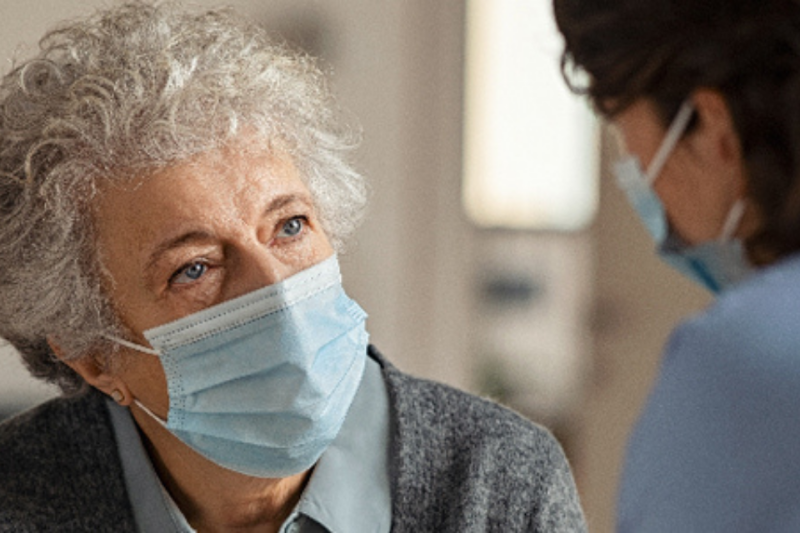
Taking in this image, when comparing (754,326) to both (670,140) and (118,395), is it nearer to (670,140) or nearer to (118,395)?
(670,140)

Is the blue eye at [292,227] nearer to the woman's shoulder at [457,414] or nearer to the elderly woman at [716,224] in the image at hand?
the woman's shoulder at [457,414]

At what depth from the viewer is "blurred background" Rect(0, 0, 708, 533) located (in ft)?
12.3

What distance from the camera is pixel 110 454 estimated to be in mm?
1632

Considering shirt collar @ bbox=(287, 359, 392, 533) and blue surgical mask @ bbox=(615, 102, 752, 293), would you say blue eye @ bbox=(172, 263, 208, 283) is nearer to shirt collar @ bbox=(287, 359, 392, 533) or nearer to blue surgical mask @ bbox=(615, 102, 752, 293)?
shirt collar @ bbox=(287, 359, 392, 533)

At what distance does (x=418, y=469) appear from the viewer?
159cm


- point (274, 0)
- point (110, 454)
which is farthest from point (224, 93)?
point (274, 0)

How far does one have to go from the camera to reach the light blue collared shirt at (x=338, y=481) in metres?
1.56

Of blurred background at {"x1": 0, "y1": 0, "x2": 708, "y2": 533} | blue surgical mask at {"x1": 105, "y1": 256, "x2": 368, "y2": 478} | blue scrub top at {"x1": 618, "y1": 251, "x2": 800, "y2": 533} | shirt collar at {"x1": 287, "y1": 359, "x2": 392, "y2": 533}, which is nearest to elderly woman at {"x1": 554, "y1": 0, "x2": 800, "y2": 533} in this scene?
blue scrub top at {"x1": 618, "y1": 251, "x2": 800, "y2": 533}

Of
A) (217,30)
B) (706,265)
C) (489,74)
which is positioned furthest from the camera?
(489,74)

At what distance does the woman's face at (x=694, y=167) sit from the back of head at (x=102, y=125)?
26.2 inches

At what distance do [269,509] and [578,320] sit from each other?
8.39 feet

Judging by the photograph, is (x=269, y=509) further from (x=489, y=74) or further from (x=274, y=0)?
(x=489, y=74)

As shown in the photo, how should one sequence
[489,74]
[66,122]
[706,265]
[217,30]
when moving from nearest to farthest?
[706,265] → [66,122] → [217,30] → [489,74]

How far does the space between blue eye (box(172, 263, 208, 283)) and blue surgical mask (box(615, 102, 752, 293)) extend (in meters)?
0.63
